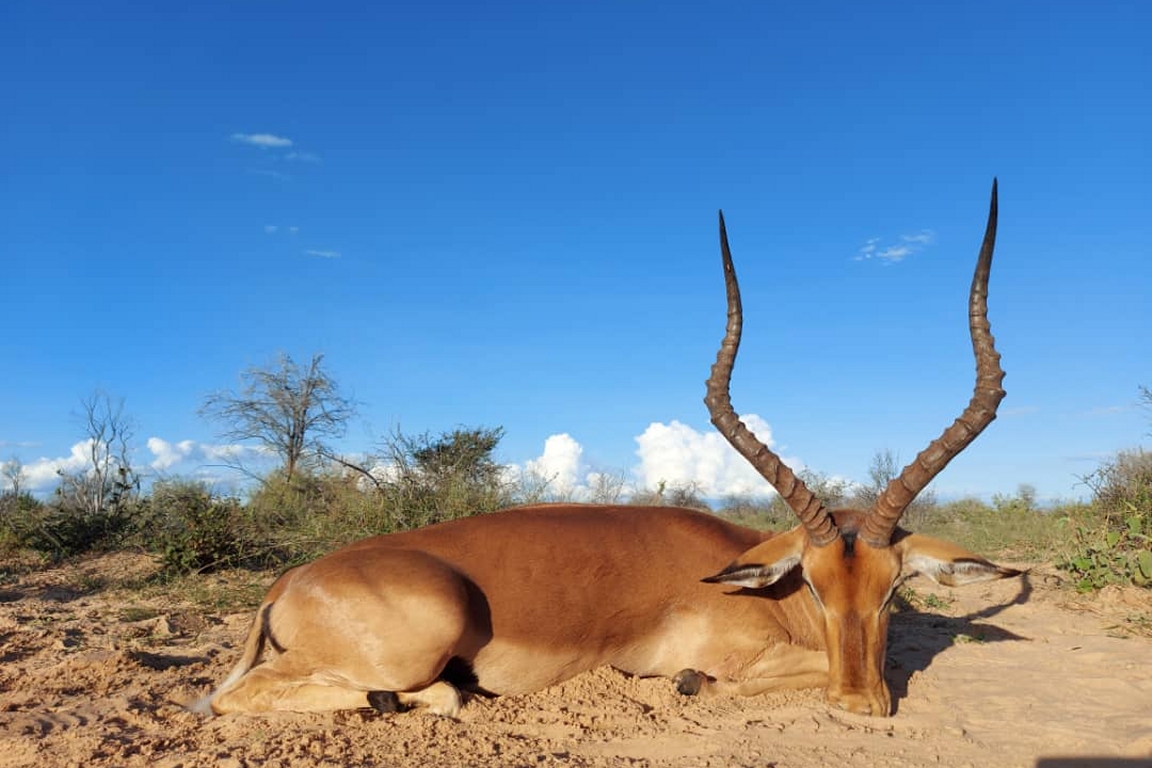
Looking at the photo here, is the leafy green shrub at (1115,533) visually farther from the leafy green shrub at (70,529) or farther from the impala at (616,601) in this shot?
the leafy green shrub at (70,529)

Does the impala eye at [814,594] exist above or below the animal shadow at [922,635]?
above

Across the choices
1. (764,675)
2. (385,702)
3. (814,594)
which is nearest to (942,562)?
(814,594)

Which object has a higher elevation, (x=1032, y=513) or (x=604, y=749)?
(x=1032, y=513)

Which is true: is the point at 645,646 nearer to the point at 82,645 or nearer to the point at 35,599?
the point at 82,645

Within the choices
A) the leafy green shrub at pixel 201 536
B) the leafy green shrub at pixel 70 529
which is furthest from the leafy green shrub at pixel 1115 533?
the leafy green shrub at pixel 70 529

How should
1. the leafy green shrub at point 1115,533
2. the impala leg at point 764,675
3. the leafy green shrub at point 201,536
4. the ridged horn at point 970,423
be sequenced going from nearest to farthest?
the ridged horn at point 970,423, the impala leg at point 764,675, the leafy green shrub at point 1115,533, the leafy green shrub at point 201,536

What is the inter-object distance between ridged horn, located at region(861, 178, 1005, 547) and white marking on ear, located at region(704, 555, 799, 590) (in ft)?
1.66

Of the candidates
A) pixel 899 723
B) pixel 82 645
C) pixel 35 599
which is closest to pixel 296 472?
pixel 35 599

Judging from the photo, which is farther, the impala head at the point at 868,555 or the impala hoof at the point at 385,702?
the impala head at the point at 868,555

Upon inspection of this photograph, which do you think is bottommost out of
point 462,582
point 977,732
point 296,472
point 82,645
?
point 977,732

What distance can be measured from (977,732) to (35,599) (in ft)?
30.4

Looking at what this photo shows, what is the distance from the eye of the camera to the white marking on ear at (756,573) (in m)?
5.56

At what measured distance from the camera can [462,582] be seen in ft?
17.3

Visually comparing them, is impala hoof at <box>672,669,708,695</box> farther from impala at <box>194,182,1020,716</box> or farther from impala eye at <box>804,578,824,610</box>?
impala eye at <box>804,578,824,610</box>
